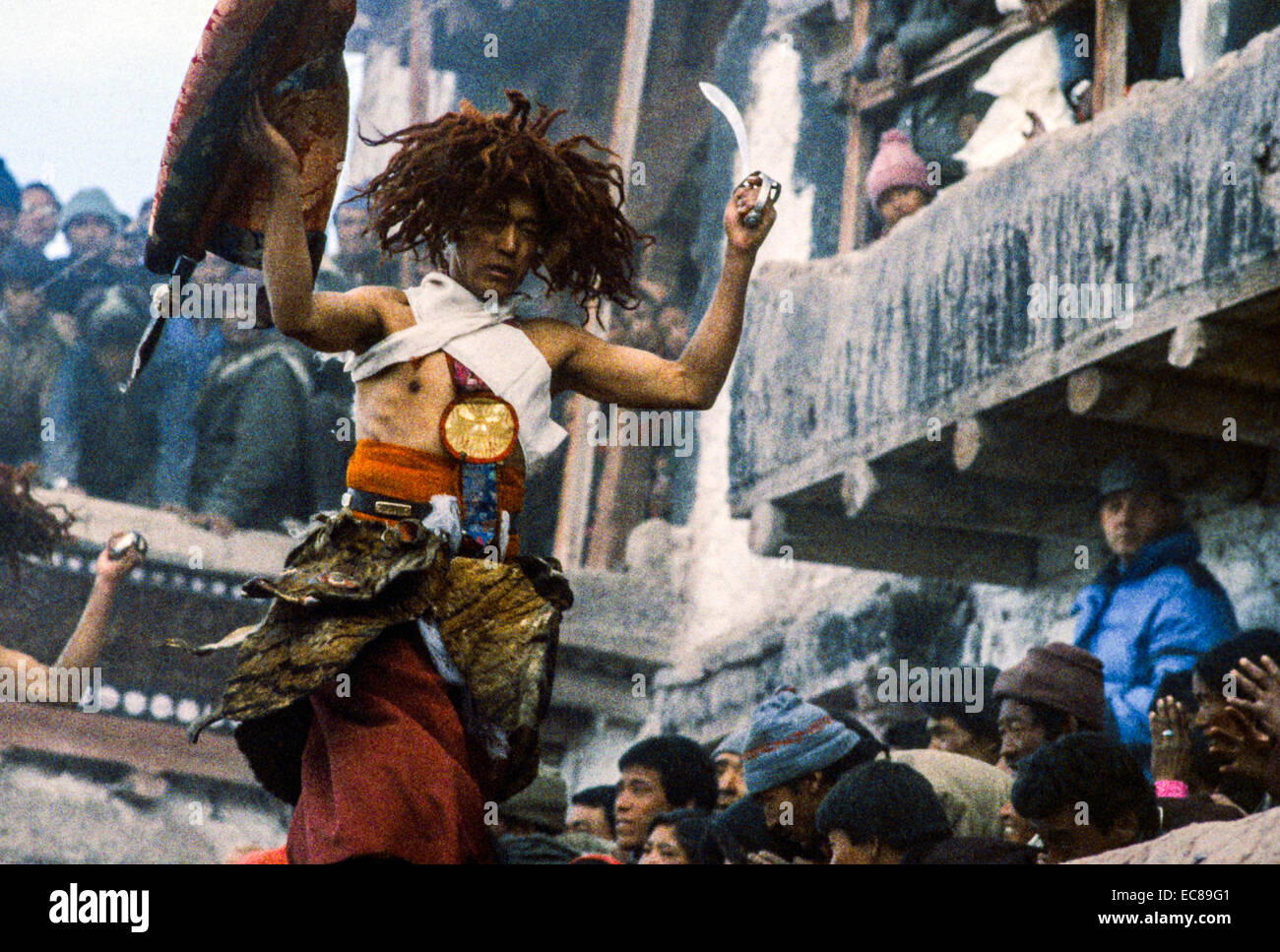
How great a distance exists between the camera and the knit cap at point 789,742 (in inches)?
238

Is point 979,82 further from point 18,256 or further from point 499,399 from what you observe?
point 18,256

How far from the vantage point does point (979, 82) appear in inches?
350

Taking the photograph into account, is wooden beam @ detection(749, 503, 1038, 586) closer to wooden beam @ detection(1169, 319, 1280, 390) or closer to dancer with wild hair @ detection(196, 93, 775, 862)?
wooden beam @ detection(1169, 319, 1280, 390)

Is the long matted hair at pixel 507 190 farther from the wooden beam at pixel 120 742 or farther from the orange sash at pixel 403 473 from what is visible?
the wooden beam at pixel 120 742

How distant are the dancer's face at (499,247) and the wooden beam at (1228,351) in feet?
9.58

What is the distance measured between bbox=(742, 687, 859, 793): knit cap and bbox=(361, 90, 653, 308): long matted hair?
1869 mm

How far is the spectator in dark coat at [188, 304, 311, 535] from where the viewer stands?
12.2m

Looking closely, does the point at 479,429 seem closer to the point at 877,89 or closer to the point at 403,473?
the point at 403,473

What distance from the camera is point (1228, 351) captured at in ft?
22.5

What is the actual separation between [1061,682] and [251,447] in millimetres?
6898

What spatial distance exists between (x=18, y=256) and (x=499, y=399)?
8.92 metres

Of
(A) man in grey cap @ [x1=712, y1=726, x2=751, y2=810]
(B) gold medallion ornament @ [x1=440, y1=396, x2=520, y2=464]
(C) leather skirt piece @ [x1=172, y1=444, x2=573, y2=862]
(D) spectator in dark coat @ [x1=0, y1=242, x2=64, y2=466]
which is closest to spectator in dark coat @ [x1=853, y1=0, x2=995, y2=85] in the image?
(A) man in grey cap @ [x1=712, y1=726, x2=751, y2=810]
